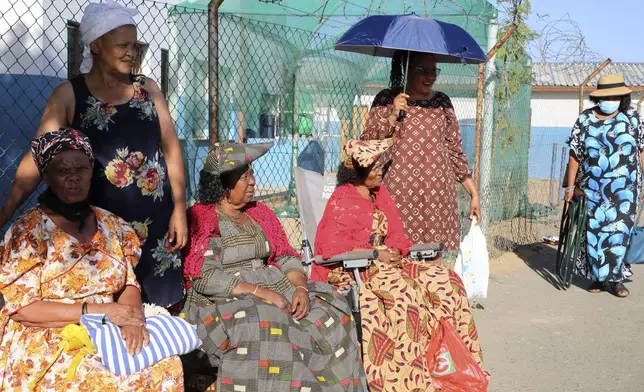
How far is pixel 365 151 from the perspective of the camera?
4.50 meters

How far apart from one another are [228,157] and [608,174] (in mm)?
4732

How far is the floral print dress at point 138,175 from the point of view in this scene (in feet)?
11.5

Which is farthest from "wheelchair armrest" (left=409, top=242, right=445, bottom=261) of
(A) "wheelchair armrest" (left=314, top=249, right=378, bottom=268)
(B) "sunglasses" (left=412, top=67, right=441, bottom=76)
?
(B) "sunglasses" (left=412, top=67, right=441, bottom=76)

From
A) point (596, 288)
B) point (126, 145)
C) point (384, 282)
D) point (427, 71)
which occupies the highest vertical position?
point (427, 71)

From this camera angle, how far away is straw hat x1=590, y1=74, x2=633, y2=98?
7.31 m

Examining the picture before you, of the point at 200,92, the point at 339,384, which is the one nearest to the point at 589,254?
the point at 339,384

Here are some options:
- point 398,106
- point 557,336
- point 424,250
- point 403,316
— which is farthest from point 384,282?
point 557,336

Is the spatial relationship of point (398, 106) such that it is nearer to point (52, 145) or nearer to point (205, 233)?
point (205, 233)

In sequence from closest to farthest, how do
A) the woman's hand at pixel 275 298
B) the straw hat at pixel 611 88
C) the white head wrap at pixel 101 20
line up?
the white head wrap at pixel 101 20 → the woman's hand at pixel 275 298 → the straw hat at pixel 611 88

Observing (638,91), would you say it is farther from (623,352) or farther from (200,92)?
(623,352)

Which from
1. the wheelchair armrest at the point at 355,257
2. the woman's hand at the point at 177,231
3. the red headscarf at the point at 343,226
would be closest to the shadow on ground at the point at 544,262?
the red headscarf at the point at 343,226

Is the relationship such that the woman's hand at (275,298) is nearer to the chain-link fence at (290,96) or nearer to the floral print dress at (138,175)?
the floral print dress at (138,175)

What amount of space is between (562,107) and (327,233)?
86.9 feet

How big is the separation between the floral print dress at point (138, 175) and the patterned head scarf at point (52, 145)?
35 cm
